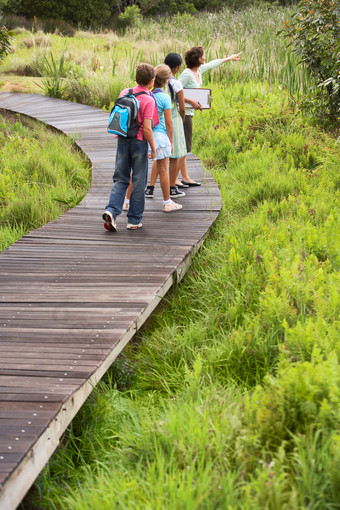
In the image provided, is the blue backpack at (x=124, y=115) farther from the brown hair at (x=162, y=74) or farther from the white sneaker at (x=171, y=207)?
the white sneaker at (x=171, y=207)

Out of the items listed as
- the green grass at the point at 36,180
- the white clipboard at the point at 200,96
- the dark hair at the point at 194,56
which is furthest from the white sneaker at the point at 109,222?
the dark hair at the point at 194,56

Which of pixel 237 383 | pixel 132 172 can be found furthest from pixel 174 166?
pixel 237 383

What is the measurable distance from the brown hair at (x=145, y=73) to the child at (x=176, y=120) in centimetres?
75

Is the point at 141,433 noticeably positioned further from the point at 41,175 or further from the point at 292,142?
the point at 292,142

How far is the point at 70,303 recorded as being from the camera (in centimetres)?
371

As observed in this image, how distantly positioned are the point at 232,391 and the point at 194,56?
450cm

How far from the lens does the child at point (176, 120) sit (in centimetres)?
557

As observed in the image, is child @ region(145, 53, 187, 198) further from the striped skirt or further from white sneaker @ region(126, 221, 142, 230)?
white sneaker @ region(126, 221, 142, 230)

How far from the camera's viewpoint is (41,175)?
23.7 feet

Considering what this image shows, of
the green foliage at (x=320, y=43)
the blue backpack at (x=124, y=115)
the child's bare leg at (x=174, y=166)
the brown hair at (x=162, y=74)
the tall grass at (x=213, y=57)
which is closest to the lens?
the blue backpack at (x=124, y=115)

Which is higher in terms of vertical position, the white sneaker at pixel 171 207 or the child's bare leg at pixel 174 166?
the child's bare leg at pixel 174 166

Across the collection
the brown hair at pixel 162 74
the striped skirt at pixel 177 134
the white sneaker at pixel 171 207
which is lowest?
the white sneaker at pixel 171 207

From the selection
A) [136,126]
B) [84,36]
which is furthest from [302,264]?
[84,36]

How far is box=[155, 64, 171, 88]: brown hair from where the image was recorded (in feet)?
16.9
